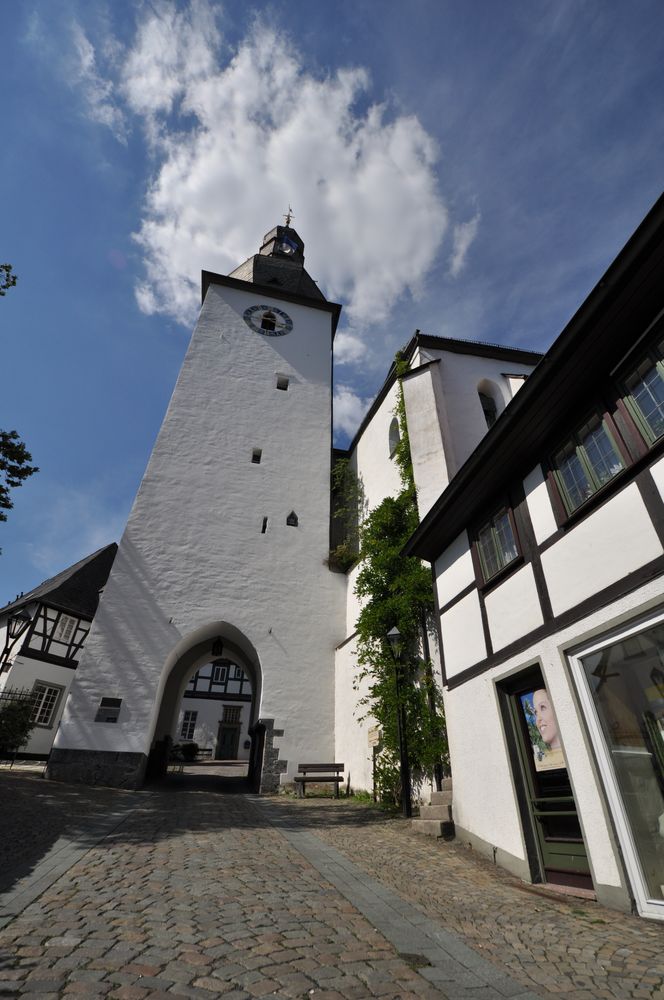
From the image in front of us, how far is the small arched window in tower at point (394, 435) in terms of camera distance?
43.4 feet

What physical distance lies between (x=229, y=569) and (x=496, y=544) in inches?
354

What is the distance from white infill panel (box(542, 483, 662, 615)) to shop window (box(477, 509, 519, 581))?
0.72 metres

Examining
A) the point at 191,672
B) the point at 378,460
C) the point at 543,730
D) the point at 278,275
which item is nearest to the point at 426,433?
the point at 378,460

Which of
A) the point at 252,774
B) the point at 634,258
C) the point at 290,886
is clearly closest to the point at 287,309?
the point at 252,774

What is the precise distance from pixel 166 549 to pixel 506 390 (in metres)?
9.52

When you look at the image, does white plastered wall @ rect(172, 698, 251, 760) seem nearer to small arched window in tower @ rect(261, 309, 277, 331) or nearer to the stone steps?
small arched window in tower @ rect(261, 309, 277, 331)

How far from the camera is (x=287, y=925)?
10.6 feet

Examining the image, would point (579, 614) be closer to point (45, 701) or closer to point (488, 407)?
point (488, 407)

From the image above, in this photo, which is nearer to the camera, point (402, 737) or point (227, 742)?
point (402, 737)

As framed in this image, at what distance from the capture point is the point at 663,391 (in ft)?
13.3

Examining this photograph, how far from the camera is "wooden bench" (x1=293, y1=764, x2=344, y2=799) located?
36.1ft

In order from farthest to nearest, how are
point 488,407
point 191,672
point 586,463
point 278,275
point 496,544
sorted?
point 278,275, point 191,672, point 488,407, point 496,544, point 586,463

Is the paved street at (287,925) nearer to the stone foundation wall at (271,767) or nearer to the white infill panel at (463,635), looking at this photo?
the white infill panel at (463,635)

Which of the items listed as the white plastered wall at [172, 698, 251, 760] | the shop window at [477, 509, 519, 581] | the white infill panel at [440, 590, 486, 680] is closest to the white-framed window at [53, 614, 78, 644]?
the white plastered wall at [172, 698, 251, 760]
